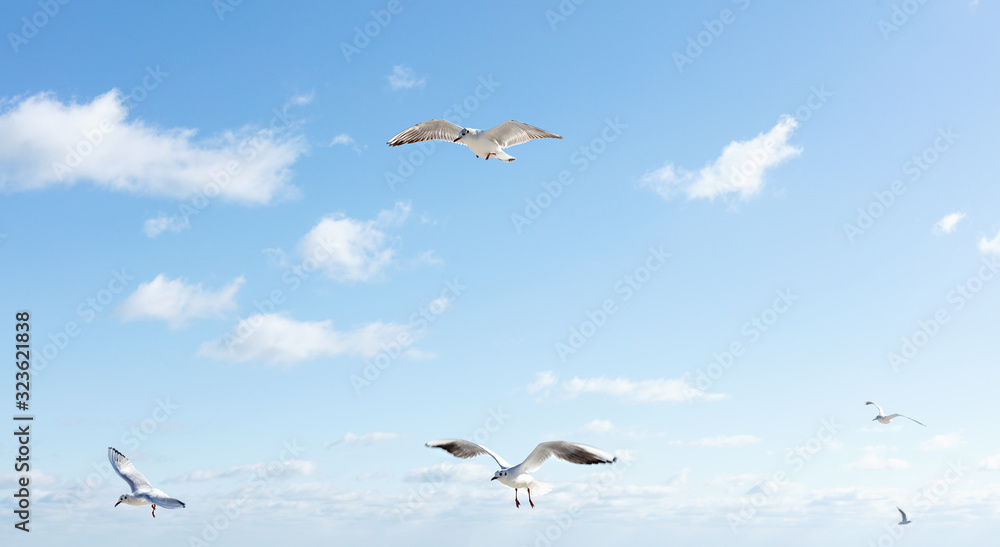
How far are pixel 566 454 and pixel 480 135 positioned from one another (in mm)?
10738

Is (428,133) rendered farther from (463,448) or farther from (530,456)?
(530,456)

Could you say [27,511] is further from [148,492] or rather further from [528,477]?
[528,477]

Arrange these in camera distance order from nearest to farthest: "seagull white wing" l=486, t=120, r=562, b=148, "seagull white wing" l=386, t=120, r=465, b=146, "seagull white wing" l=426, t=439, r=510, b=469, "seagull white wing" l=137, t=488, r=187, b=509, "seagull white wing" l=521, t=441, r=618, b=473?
"seagull white wing" l=521, t=441, r=618, b=473, "seagull white wing" l=426, t=439, r=510, b=469, "seagull white wing" l=137, t=488, r=187, b=509, "seagull white wing" l=486, t=120, r=562, b=148, "seagull white wing" l=386, t=120, r=465, b=146

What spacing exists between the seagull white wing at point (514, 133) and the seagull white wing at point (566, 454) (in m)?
10.2

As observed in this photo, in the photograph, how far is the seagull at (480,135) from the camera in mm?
23938

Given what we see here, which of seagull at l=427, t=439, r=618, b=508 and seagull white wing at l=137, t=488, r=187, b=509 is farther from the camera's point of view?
seagull white wing at l=137, t=488, r=187, b=509

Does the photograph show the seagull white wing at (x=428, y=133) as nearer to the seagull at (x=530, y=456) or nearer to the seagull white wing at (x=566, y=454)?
the seagull at (x=530, y=456)

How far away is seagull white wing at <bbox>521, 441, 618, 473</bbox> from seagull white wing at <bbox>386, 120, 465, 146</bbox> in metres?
10.8

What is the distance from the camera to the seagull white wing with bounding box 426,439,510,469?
66.7 feet

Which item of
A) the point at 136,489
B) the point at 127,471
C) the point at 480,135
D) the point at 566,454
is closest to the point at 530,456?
the point at 566,454

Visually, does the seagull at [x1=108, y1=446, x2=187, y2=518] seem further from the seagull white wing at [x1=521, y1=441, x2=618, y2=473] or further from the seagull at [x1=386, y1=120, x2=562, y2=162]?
the seagull at [x1=386, y1=120, x2=562, y2=162]

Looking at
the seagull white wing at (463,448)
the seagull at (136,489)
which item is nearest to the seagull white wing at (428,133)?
the seagull white wing at (463,448)

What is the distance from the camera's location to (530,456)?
18.9 metres

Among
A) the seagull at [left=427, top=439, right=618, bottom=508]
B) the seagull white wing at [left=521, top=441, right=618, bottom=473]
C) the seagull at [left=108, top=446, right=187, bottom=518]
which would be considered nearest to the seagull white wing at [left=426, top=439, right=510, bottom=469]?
the seagull at [left=427, top=439, right=618, bottom=508]
